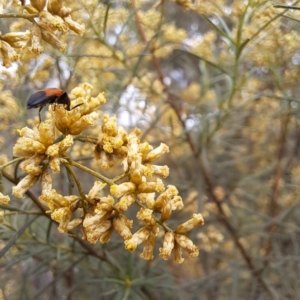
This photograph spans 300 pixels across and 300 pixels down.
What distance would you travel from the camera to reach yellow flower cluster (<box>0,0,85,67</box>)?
676mm

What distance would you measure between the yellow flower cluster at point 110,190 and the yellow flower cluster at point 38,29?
0.35 feet

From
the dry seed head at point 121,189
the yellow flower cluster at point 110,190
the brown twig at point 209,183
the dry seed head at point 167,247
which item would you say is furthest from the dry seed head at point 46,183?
the brown twig at point 209,183

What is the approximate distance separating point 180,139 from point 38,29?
100cm

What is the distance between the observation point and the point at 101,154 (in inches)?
28.4

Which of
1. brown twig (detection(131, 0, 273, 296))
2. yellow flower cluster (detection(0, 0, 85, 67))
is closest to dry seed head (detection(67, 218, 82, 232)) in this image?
yellow flower cluster (detection(0, 0, 85, 67))

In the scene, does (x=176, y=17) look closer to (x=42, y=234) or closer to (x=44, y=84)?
(x=44, y=84)

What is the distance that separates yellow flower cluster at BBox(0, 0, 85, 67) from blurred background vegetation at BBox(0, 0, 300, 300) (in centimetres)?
14

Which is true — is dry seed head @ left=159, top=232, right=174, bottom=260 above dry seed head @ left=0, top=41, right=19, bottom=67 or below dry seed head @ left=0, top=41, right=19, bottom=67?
below

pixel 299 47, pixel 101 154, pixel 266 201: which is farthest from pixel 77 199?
pixel 266 201

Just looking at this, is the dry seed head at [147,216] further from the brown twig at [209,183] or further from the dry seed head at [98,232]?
the brown twig at [209,183]

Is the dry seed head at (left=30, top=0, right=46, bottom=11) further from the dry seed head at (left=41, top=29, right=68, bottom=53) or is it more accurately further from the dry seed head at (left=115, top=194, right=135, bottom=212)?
the dry seed head at (left=115, top=194, right=135, bottom=212)

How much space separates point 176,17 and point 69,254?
187 cm

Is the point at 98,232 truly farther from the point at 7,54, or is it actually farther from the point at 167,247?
the point at 7,54

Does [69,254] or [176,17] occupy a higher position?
[176,17]
